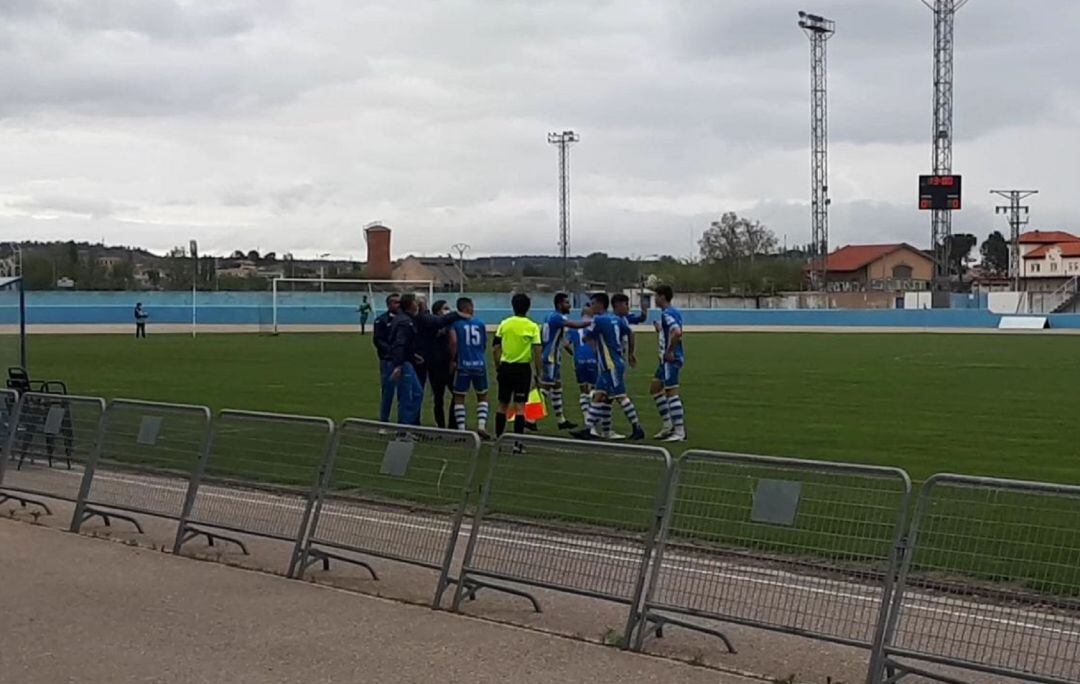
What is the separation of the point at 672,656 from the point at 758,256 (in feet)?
388

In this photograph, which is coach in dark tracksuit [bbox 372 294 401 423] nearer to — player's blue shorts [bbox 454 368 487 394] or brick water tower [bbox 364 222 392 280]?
player's blue shorts [bbox 454 368 487 394]

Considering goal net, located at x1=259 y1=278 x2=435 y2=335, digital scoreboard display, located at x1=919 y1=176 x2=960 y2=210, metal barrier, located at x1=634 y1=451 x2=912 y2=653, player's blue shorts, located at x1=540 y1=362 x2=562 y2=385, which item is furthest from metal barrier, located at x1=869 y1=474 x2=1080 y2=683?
digital scoreboard display, located at x1=919 y1=176 x2=960 y2=210

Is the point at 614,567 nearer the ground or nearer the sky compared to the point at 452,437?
nearer the ground

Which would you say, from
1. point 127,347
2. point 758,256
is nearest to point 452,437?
point 127,347

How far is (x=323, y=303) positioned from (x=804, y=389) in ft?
152

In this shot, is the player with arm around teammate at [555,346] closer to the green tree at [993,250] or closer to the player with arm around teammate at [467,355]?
the player with arm around teammate at [467,355]

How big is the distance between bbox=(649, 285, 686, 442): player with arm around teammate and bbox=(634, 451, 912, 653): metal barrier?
8.53 metres

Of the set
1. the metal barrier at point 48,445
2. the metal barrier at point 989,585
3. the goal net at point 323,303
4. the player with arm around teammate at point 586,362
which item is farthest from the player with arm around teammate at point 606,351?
the goal net at point 323,303

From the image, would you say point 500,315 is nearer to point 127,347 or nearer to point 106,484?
point 127,347

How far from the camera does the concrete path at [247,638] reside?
21.7ft

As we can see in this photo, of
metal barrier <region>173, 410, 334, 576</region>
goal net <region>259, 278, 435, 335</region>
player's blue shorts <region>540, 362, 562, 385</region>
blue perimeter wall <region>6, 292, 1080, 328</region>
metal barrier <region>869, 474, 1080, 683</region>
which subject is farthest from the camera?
blue perimeter wall <region>6, 292, 1080, 328</region>

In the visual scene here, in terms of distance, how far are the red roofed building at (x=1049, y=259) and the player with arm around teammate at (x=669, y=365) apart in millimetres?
116373

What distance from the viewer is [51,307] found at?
2517 inches

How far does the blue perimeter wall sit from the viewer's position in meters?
63.8
